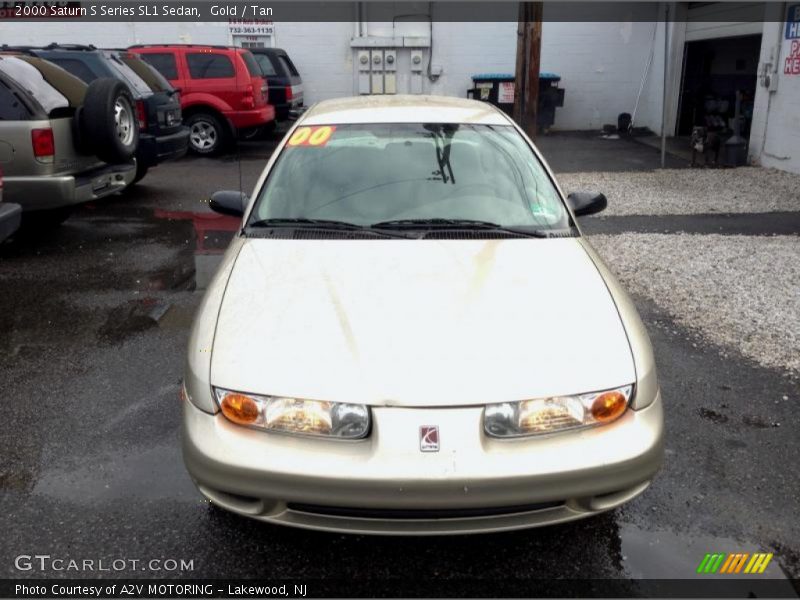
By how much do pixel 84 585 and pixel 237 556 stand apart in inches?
21.0

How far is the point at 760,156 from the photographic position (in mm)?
11484

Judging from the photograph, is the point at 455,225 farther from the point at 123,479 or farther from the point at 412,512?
the point at 123,479

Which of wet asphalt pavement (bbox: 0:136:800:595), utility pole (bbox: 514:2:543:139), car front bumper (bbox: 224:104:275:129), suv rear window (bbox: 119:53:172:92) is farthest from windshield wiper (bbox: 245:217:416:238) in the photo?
car front bumper (bbox: 224:104:275:129)

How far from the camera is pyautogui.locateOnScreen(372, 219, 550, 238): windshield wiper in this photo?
334 cm

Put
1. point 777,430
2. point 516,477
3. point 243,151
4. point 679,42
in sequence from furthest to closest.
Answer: point 679,42 < point 243,151 < point 777,430 < point 516,477

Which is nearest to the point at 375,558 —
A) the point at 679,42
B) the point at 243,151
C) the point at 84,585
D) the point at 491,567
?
the point at 491,567

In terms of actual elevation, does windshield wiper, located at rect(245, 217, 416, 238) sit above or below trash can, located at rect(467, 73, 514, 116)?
below

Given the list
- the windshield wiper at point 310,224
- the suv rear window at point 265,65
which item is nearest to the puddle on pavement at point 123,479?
the windshield wiper at point 310,224

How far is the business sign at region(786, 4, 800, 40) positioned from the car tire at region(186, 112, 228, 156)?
935 centimetres

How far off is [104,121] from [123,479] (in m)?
4.63

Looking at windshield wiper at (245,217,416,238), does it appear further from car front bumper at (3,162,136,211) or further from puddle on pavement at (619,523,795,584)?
car front bumper at (3,162,136,211)

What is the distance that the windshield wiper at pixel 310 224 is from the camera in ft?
10.9

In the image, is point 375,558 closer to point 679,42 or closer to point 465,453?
point 465,453

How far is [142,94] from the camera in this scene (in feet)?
29.1
